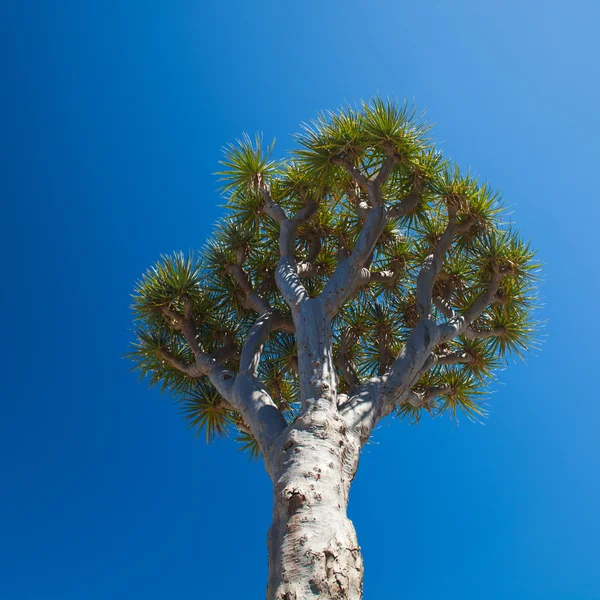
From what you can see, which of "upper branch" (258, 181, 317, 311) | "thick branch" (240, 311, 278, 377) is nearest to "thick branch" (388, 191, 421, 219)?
"upper branch" (258, 181, 317, 311)

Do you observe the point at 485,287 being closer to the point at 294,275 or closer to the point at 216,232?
the point at 294,275

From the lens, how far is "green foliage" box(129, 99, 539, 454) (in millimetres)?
6609

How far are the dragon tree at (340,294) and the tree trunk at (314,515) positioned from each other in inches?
3.4

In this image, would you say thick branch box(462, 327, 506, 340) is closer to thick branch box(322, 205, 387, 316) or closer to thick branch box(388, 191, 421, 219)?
thick branch box(388, 191, 421, 219)

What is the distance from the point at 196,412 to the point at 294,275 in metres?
2.26

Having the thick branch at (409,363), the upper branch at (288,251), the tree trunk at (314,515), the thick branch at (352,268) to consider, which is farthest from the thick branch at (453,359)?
the tree trunk at (314,515)

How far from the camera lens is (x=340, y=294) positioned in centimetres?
563

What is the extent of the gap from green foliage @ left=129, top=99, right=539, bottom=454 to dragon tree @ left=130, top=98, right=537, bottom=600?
0.02m

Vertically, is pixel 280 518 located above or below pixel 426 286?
below

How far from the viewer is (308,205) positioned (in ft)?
22.1

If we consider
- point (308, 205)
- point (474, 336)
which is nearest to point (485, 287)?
point (474, 336)

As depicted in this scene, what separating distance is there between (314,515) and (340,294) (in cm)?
239

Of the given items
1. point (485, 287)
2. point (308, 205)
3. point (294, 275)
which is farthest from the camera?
point (485, 287)

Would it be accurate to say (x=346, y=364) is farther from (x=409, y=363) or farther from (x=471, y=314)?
(x=471, y=314)
